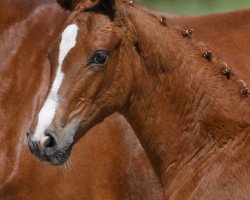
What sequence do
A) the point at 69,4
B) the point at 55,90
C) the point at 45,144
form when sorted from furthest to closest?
the point at 69,4 → the point at 55,90 → the point at 45,144

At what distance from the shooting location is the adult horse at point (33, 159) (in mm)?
6516

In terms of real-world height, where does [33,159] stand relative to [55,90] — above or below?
below

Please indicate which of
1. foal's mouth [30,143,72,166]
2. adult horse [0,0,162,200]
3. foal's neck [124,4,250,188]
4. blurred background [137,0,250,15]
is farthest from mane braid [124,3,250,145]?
blurred background [137,0,250,15]

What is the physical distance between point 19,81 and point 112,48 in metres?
1.43

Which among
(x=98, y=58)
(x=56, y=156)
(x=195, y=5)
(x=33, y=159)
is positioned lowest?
(x=195, y=5)

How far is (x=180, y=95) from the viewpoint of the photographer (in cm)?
560

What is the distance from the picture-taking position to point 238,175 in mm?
5250

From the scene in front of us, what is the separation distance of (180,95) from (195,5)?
1488cm

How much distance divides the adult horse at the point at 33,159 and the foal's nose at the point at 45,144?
1126 mm

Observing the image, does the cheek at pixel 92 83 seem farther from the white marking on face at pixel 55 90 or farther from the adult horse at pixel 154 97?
the white marking on face at pixel 55 90

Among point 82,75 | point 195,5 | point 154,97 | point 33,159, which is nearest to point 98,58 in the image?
point 82,75

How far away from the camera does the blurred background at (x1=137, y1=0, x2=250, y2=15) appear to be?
18.8 meters

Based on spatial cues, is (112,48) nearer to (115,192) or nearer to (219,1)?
(115,192)

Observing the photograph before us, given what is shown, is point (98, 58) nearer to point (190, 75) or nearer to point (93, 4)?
point (93, 4)
